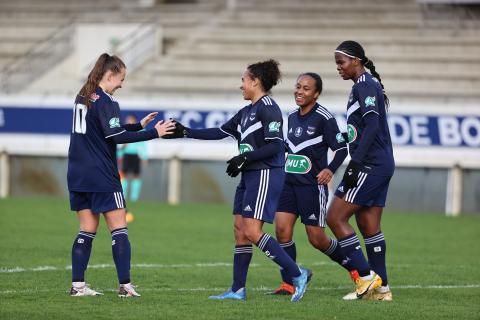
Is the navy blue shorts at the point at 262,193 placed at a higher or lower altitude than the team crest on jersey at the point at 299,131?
lower

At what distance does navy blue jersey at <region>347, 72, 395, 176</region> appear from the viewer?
9.87m

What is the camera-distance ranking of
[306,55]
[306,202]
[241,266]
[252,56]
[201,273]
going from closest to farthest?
[241,266] → [306,202] → [201,273] → [306,55] → [252,56]

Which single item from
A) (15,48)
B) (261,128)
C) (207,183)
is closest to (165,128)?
(261,128)

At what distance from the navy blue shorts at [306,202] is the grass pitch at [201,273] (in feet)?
2.46

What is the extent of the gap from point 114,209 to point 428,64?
1888 centimetres

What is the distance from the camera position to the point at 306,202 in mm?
10336

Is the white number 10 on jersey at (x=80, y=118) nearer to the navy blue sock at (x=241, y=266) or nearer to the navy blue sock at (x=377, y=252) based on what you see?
the navy blue sock at (x=241, y=266)

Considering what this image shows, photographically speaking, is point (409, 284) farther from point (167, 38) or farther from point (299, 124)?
point (167, 38)

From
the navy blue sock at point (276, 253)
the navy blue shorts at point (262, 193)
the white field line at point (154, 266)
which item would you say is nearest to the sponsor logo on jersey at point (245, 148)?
the navy blue shorts at point (262, 193)

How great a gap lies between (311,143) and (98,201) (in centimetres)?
219

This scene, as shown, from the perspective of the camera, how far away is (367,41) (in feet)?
92.6

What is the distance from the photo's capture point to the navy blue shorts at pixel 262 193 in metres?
9.54

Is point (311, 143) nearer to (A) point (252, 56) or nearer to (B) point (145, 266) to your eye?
(B) point (145, 266)

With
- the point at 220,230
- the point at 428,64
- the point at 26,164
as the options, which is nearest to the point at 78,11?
the point at 26,164
